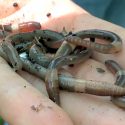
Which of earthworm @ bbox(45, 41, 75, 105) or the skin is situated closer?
the skin

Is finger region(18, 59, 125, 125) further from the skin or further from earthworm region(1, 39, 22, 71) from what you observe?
earthworm region(1, 39, 22, 71)

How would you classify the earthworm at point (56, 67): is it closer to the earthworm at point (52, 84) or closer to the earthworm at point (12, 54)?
the earthworm at point (52, 84)

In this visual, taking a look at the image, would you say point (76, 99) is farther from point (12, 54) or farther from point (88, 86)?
point (12, 54)

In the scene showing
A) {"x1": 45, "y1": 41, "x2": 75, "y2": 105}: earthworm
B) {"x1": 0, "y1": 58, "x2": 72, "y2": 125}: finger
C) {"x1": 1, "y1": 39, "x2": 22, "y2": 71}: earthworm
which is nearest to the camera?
{"x1": 0, "y1": 58, "x2": 72, "y2": 125}: finger

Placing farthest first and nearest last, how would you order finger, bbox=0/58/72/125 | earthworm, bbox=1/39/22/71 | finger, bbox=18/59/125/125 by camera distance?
earthworm, bbox=1/39/22/71
finger, bbox=18/59/125/125
finger, bbox=0/58/72/125

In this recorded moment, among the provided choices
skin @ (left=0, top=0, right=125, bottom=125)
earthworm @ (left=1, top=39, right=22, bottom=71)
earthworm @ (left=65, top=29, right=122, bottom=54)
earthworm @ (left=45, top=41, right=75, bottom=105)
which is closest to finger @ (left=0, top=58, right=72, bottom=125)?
skin @ (left=0, top=0, right=125, bottom=125)

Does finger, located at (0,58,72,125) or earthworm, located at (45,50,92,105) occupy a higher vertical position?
finger, located at (0,58,72,125)

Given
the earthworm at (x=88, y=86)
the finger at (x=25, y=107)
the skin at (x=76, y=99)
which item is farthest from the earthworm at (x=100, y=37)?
the finger at (x=25, y=107)
